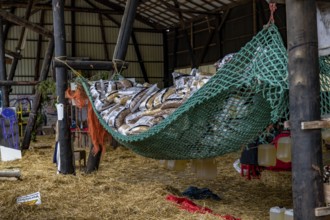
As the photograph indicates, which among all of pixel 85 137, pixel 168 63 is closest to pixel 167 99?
pixel 85 137

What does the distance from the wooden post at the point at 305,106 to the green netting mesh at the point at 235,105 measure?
9.5 inches

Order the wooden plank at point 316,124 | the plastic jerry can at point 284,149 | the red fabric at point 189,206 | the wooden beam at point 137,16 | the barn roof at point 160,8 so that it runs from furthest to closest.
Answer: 1. the wooden beam at point 137,16
2. the barn roof at point 160,8
3. the plastic jerry can at point 284,149
4. the red fabric at point 189,206
5. the wooden plank at point 316,124

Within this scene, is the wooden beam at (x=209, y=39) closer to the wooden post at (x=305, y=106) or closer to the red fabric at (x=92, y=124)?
the red fabric at (x=92, y=124)

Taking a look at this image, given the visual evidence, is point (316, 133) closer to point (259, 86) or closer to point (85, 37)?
point (259, 86)

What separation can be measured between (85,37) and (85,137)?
977 centimetres

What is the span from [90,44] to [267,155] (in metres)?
16.5

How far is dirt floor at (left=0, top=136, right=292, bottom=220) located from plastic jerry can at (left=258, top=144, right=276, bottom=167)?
Answer: 1.28 feet

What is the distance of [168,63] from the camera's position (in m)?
21.9

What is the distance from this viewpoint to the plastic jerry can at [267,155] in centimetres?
530

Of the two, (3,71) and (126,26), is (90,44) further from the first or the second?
(126,26)

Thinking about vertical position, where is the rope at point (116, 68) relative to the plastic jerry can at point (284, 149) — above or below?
above

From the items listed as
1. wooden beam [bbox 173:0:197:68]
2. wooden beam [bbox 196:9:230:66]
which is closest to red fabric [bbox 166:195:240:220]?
wooden beam [bbox 173:0:197:68]

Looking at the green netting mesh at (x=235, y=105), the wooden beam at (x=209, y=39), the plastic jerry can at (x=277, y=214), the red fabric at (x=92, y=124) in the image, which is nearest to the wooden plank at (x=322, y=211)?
the green netting mesh at (x=235, y=105)

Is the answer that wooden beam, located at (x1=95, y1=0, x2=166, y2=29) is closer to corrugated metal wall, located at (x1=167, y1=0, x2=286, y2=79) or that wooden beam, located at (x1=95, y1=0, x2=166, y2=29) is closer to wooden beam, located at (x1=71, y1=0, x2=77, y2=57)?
corrugated metal wall, located at (x1=167, y1=0, x2=286, y2=79)
